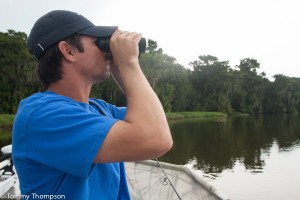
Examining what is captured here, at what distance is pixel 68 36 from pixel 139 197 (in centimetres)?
508

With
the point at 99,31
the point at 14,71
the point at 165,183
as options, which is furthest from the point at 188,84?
the point at 99,31

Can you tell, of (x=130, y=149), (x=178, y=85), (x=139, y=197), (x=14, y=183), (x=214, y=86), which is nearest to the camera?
(x=130, y=149)

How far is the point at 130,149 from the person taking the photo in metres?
1.02

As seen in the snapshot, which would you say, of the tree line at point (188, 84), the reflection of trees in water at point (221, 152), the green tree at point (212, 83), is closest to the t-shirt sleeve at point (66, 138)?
the reflection of trees in water at point (221, 152)

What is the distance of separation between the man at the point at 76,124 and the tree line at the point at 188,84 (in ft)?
111

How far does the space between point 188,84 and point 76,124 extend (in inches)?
2274

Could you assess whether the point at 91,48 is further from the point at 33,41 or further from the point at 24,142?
the point at 24,142

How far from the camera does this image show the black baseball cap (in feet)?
4.11

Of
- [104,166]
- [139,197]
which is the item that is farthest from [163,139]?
[139,197]

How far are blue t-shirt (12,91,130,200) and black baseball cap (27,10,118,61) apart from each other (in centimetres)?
25

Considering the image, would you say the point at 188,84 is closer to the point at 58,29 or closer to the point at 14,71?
the point at 14,71

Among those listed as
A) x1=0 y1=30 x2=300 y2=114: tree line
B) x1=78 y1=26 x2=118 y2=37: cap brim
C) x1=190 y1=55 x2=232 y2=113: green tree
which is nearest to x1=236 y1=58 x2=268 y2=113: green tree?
x1=0 y1=30 x2=300 y2=114: tree line

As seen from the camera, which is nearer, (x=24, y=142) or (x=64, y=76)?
(x=24, y=142)

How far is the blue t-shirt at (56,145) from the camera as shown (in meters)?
1.01
